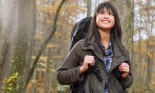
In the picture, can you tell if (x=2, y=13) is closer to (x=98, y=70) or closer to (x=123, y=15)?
(x=123, y=15)

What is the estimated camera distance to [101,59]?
2922mm

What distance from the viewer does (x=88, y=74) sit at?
296 centimetres

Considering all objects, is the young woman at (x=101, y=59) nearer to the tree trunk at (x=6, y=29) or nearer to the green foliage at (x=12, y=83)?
the green foliage at (x=12, y=83)

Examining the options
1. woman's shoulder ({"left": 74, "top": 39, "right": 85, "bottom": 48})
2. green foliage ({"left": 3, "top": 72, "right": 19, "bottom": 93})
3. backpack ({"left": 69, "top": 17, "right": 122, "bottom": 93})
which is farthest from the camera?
green foliage ({"left": 3, "top": 72, "right": 19, "bottom": 93})

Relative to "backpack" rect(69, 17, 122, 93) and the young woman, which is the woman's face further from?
"backpack" rect(69, 17, 122, 93)

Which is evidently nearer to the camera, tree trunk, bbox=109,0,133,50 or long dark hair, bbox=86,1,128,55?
long dark hair, bbox=86,1,128,55

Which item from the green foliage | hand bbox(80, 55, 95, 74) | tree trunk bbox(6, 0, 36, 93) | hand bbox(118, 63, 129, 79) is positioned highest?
hand bbox(80, 55, 95, 74)

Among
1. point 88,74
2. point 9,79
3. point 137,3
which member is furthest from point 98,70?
point 137,3

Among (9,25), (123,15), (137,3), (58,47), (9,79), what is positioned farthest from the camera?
(58,47)

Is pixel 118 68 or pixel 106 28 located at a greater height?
pixel 106 28

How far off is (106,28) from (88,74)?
0.48 m

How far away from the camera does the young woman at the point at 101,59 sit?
2902mm

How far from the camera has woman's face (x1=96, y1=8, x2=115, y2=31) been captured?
3.12 meters

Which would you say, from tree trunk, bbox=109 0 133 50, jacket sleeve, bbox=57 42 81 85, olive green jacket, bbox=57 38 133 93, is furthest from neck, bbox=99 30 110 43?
tree trunk, bbox=109 0 133 50
